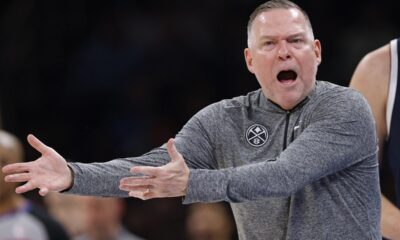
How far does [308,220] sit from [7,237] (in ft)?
11.6

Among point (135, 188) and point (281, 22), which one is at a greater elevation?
point (281, 22)

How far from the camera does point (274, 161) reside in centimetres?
329

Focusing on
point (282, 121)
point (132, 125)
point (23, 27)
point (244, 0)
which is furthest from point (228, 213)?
point (282, 121)

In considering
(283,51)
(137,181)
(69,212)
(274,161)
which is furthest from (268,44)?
(69,212)

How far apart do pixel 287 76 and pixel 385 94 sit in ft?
3.02

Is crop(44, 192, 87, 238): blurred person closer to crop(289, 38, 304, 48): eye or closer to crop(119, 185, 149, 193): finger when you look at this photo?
crop(289, 38, 304, 48): eye

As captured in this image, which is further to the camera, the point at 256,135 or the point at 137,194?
the point at 256,135

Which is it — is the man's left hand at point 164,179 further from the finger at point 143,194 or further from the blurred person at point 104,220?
the blurred person at point 104,220

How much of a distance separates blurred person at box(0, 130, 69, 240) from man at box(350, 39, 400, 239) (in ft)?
9.14

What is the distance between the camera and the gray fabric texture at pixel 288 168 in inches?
127

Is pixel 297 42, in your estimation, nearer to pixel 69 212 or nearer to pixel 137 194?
pixel 137 194

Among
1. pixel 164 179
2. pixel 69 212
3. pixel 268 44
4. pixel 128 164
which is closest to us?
pixel 164 179

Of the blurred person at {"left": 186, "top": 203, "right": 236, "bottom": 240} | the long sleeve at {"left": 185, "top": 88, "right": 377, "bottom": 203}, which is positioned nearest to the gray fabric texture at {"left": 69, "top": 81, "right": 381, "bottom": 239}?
the long sleeve at {"left": 185, "top": 88, "right": 377, "bottom": 203}

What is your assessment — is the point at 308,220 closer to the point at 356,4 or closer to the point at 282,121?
the point at 282,121
